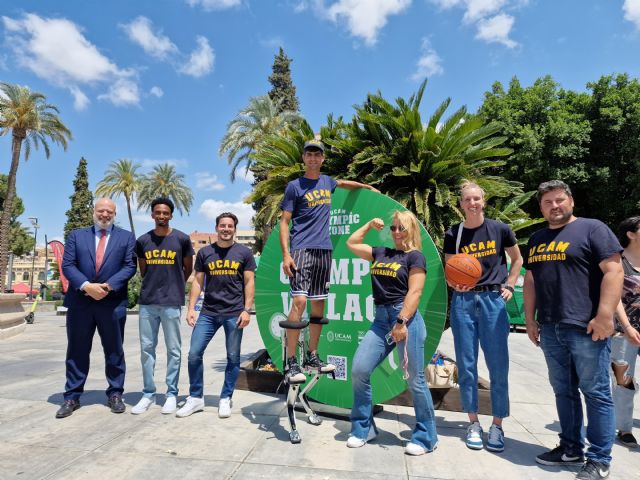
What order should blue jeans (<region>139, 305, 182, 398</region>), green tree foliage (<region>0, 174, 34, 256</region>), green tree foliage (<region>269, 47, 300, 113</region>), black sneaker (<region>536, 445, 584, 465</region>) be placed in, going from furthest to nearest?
green tree foliage (<region>0, 174, 34, 256</region>), green tree foliage (<region>269, 47, 300, 113</region>), blue jeans (<region>139, 305, 182, 398</region>), black sneaker (<region>536, 445, 584, 465</region>)

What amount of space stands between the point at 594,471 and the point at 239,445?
266cm

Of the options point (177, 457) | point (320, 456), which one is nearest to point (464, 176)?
point (320, 456)

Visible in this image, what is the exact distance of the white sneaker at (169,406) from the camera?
4.13 m

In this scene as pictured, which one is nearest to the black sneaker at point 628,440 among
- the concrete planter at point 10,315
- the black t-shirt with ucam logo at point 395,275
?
the black t-shirt with ucam logo at point 395,275

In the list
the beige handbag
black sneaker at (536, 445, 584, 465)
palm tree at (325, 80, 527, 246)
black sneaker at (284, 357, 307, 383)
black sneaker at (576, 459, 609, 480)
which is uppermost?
palm tree at (325, 80, 527, 246)

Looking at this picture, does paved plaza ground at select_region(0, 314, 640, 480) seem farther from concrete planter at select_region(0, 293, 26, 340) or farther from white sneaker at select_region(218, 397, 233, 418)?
concrete planter at select_region(0, 293, 26, 340)

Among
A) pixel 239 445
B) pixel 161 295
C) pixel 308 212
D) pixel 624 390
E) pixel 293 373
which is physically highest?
pixel 308 212

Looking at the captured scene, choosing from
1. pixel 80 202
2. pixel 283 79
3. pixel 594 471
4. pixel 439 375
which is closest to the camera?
pixel 594 471

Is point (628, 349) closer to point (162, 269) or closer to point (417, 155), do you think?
point (417, 155)

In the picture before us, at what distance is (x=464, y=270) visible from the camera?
3477 millimetres

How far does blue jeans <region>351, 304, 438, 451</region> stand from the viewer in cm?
332

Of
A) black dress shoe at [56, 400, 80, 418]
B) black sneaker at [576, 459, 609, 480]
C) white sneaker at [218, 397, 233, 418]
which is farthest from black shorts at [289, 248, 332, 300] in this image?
black dress shoe at [56, 400, 80, 418]

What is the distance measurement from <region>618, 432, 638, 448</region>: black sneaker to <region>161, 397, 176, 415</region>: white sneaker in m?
4.30

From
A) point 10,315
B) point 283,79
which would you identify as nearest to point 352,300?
point 10,315
